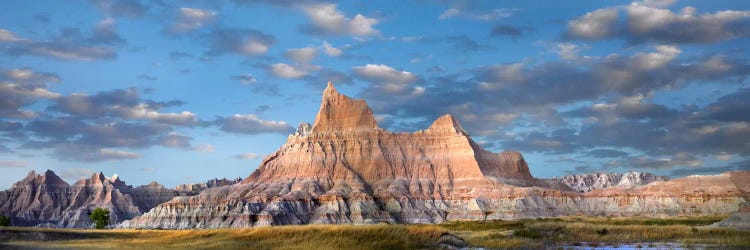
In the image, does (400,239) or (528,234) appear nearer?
(400,239)

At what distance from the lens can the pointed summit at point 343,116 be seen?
195375 mm

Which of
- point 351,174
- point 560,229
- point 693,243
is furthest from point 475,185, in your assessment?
point 693,243

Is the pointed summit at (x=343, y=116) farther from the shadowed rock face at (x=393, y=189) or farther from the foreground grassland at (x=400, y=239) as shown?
the foreground grassland at (x=400, y=239)

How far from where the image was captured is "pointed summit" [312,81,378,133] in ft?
641

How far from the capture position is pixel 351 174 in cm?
17888

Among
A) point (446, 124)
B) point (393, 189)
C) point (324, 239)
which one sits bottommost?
point (324, 239)

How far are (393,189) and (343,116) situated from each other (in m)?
35.1

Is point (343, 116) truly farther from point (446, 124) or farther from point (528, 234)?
point (528, 234)

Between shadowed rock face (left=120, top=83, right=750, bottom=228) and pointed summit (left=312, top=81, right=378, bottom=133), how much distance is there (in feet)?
0.92

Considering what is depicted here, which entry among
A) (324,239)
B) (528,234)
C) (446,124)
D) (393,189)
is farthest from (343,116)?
(324,239)

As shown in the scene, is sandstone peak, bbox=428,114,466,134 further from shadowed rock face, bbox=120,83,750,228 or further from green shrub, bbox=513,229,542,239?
green shrub, bbox=513,229,542,239

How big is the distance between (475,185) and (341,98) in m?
49.5

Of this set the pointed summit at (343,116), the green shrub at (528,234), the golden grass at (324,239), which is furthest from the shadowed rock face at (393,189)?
the golden grass at (324,239)

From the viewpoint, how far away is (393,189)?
17012cm
